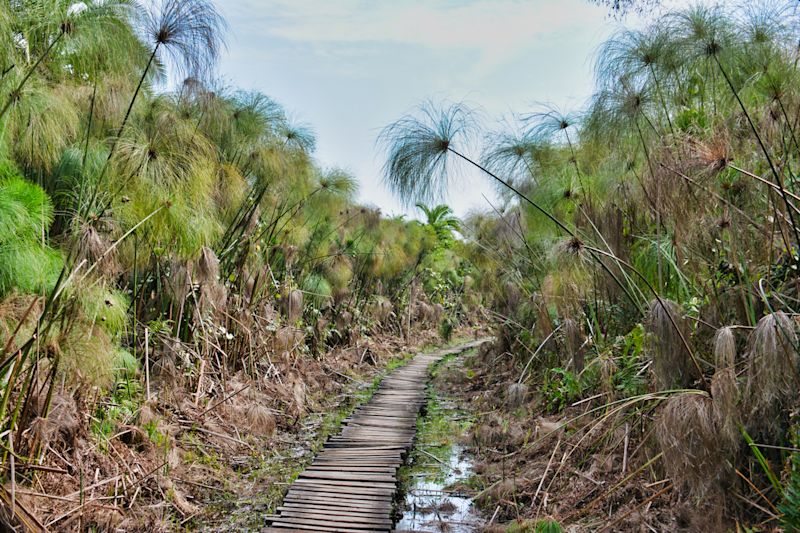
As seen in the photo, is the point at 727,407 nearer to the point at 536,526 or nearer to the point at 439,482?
the point at 536,526

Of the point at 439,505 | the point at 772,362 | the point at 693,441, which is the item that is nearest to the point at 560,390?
the point at 439,505

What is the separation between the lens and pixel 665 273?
5059 mm

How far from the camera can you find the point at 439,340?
756 inches

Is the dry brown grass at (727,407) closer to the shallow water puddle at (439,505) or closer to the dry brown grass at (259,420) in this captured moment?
the shallow water puddle at (439,505)

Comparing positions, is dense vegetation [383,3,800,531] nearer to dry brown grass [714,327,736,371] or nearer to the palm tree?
dry brown grass [714,327,736,371]

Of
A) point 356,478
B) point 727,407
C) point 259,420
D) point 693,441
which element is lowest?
point 356,478

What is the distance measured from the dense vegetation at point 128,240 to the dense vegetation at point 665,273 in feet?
6.02

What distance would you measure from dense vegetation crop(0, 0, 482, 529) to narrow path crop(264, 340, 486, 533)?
0.80 meters

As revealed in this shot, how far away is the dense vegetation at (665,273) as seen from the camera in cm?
295

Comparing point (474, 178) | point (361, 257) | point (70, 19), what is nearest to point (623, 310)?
point (474, 178)

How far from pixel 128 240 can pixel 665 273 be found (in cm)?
428

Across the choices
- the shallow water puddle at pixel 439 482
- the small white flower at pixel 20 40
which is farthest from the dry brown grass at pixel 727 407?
the small white flower at pixel 20 40

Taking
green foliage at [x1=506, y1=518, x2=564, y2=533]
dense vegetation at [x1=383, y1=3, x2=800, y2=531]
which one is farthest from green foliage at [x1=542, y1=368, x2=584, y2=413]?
green foliage at [x1=506, y1=518, x2=564, y2=533]

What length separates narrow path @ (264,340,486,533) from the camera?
14.9 ft
